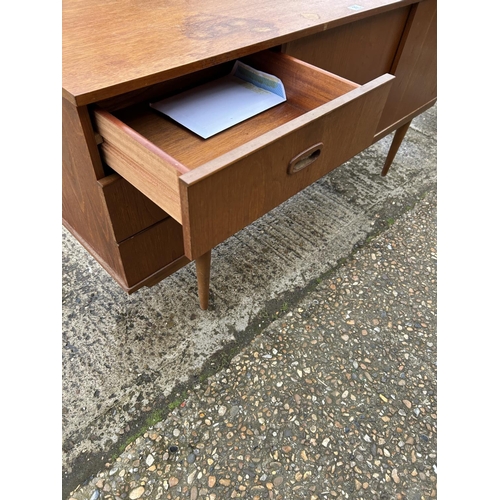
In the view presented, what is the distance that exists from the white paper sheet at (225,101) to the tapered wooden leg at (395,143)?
770 millimetres

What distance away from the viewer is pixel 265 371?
1.01 m

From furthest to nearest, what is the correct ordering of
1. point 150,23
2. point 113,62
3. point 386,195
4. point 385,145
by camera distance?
1. point 385,145
2. point 386,195
3. point 150,23
4. point 113,62

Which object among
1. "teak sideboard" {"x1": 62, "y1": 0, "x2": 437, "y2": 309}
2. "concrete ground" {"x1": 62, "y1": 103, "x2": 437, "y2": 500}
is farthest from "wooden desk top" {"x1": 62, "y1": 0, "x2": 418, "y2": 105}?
"concrete ground" {"x1": 62, "y1": 103, "x2": 437, "y2": 500}

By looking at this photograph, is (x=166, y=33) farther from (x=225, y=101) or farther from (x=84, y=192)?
(x=84, y=192)

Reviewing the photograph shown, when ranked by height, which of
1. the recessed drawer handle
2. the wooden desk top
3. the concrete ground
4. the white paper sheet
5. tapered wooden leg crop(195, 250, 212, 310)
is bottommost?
the concrete ground

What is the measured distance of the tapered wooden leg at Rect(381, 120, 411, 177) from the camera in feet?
4.81

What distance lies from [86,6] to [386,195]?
1.15 meters

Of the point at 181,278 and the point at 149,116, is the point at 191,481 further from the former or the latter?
the point at 149,116

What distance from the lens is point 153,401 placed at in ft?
3.07

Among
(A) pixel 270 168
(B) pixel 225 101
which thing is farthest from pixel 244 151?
(B) pixel 225 101

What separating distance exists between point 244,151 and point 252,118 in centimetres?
27

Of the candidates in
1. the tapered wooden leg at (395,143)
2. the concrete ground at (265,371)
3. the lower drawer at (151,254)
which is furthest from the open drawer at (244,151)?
the tapered wooden leg at (395,143)

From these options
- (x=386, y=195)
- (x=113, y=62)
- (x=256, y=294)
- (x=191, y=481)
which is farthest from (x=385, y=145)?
(x=191, y=481)

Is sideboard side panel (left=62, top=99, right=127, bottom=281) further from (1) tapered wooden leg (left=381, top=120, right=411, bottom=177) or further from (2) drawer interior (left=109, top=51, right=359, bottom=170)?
(1) tapered wooden leg (left=381, top=120, right=411, bottom=177)
